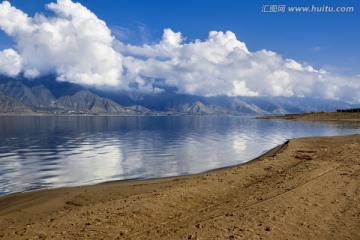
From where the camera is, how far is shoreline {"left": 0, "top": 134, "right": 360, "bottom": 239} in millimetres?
14297

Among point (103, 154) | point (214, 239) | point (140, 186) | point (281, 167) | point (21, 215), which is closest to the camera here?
point (214, 239)

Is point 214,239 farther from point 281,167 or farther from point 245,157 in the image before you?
point 245,157

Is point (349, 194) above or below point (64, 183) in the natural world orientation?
above

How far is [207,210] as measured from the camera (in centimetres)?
1791

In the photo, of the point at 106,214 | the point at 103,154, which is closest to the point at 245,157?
the point at 103,154

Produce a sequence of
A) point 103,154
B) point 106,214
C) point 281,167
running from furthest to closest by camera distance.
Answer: point 103,154, point 281,167, point 106,214

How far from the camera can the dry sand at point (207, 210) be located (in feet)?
46.8

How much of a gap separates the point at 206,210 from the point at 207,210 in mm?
71

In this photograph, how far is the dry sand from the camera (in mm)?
14273

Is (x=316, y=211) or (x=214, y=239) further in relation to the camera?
(x=316, y=211)

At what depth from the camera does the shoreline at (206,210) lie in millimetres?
14297

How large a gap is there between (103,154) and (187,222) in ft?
117

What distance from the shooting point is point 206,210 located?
58.9ft

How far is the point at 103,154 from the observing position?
162ft
